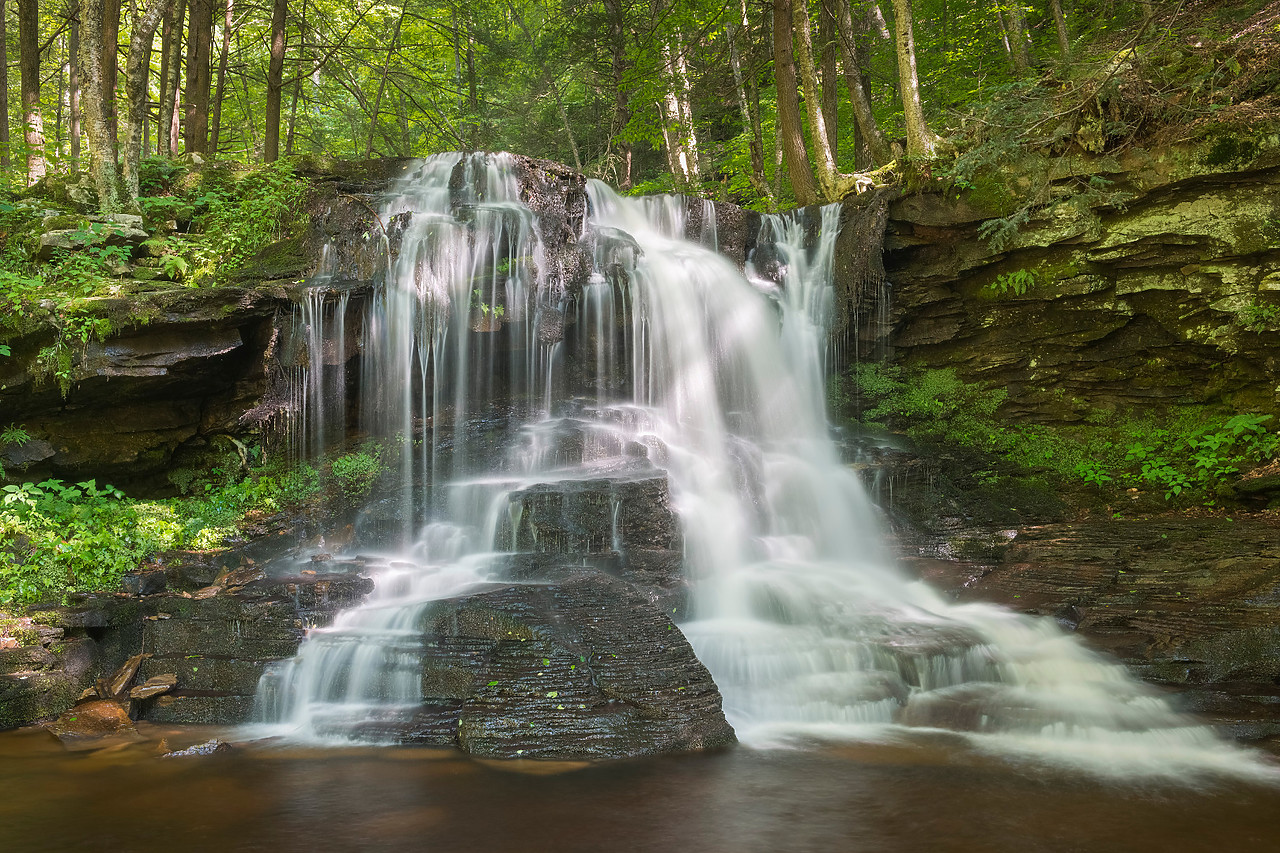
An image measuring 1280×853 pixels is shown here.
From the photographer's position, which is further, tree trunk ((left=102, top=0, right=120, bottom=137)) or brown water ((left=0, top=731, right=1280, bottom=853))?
tree trunk ((left=102, top=0, right=120, bottom=137))

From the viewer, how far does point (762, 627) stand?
707 cm

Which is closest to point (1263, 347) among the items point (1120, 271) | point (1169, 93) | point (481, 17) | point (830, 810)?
point (1120, 271)

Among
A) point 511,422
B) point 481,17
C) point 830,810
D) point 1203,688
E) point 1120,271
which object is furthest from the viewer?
point 481,17

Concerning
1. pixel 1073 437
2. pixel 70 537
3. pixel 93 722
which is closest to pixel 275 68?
pixel 70 537

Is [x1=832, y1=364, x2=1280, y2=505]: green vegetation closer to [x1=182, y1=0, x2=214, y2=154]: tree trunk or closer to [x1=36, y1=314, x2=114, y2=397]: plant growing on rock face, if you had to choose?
[x1=36, y1=314, x2=114, y2=397]: plant growing on rock face

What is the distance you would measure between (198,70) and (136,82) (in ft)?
8.22

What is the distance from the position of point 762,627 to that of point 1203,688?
3.40 meters

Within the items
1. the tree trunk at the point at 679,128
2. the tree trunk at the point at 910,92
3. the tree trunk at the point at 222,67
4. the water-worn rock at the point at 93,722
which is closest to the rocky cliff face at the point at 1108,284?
the tree trunk at the point at 910,92

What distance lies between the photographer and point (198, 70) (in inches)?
485

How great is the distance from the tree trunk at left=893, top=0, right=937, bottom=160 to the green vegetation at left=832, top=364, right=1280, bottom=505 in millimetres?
3129

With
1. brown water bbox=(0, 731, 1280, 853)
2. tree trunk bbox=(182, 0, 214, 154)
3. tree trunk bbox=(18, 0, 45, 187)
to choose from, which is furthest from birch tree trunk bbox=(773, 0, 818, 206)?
tree trunk bbox=(18, 0, 45, 187)

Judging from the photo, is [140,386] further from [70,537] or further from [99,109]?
[99,109]

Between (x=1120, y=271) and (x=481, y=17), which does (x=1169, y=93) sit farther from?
(x=481, y=17)

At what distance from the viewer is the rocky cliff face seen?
852cm
